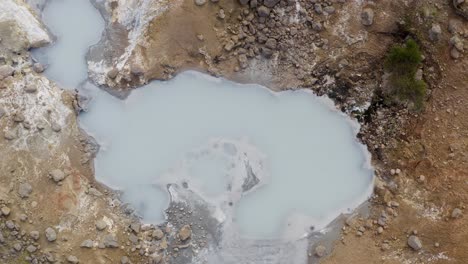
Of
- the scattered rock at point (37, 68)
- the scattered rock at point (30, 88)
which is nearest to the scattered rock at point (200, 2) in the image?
the scattered rock at point (37, 68)

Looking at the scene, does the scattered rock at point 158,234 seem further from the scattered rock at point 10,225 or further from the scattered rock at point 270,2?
the scattered rock at point 270,2

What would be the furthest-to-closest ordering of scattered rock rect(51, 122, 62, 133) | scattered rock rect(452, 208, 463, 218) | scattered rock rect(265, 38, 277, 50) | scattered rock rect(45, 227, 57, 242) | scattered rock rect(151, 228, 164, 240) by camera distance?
1. scattered rock rect(265, 38, 277, 50)
2. scattered rock rect(151, 228, 164, 240)
3. scattered rock rect(51, 122, 62, 133)
4. scattered rock rect(452, 208, 463, 218)
5. scattered rock rect(45, 227, 57, 242)

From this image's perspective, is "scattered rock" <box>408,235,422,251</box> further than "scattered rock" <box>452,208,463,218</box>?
Yes

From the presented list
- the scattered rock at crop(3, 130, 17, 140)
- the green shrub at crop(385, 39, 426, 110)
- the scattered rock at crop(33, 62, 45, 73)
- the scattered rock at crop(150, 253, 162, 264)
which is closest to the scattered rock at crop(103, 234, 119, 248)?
the scattered rock at crop(150, 253, 162, 264)

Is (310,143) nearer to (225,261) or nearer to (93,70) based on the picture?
(225,261)

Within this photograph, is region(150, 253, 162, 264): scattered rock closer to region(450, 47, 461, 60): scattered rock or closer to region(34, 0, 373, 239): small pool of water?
region(34, 0, 373, 239): small pool of water

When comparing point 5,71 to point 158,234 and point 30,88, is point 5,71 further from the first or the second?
point 158,234

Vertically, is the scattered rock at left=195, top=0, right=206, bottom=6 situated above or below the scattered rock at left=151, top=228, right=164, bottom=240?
above
